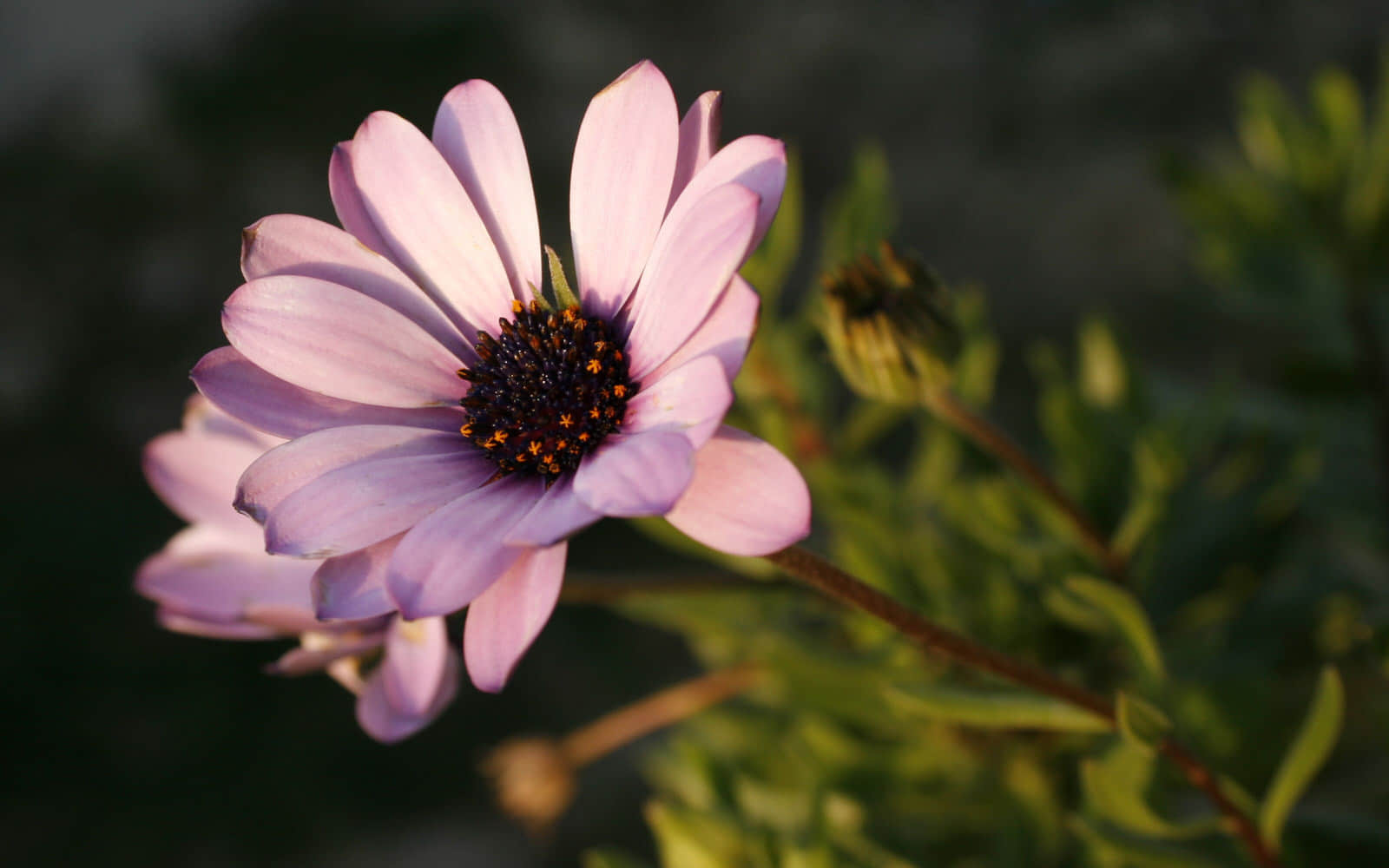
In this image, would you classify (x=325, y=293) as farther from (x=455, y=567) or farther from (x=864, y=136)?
A: (x=864, y=136)

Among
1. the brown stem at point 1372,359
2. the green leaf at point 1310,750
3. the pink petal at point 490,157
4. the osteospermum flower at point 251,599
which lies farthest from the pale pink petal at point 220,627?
the brown stem at point 1372,359

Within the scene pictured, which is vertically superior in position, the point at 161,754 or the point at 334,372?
the point at 334,372

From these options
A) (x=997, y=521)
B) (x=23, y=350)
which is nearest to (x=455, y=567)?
(x=997, y=521)

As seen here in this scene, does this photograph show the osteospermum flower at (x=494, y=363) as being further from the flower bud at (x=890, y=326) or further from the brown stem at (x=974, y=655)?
the flower bud at (x=890, y=326)

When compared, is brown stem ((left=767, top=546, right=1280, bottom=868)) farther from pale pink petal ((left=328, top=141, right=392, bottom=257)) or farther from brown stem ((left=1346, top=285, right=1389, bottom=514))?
brown stem ((left=1346, top=285, right=1389, bottom=514))

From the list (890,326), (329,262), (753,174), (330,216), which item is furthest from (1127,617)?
(330,216)

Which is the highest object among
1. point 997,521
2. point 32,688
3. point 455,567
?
point 455,567

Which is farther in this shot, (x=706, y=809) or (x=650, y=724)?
(x=650, y=724)

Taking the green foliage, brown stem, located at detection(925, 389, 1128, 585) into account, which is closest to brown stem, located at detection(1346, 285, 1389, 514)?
the green foliage
